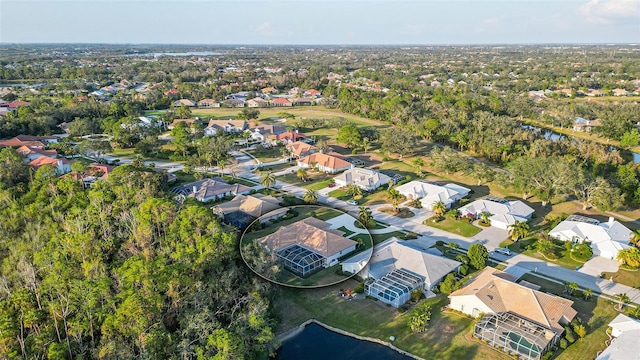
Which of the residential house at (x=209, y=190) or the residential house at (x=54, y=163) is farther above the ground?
the residential house at (x=54, y=163)

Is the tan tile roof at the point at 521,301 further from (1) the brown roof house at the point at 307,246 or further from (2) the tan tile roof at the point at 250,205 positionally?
(2) the tan tile roof at the point at 250,205

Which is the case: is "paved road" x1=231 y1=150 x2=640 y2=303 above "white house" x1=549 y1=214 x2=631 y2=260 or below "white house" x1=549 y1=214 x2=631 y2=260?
below

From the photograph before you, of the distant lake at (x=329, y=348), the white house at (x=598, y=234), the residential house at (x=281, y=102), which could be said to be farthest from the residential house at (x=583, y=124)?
the distant lake at (x=329, y=348)

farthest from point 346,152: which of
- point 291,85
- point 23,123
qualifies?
point 291,85

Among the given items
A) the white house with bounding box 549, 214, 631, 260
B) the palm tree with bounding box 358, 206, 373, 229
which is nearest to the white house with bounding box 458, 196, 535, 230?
the white house with bounding box 549, 214, 631, 260

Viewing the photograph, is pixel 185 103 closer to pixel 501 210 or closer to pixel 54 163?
pixel 54 163

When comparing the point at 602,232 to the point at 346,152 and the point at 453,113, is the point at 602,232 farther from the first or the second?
the point at 453,113

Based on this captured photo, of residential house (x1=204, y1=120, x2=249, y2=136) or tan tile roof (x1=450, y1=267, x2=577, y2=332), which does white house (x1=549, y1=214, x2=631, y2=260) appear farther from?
residential house (x1=204, y1=120, x2=249, y2=136)
